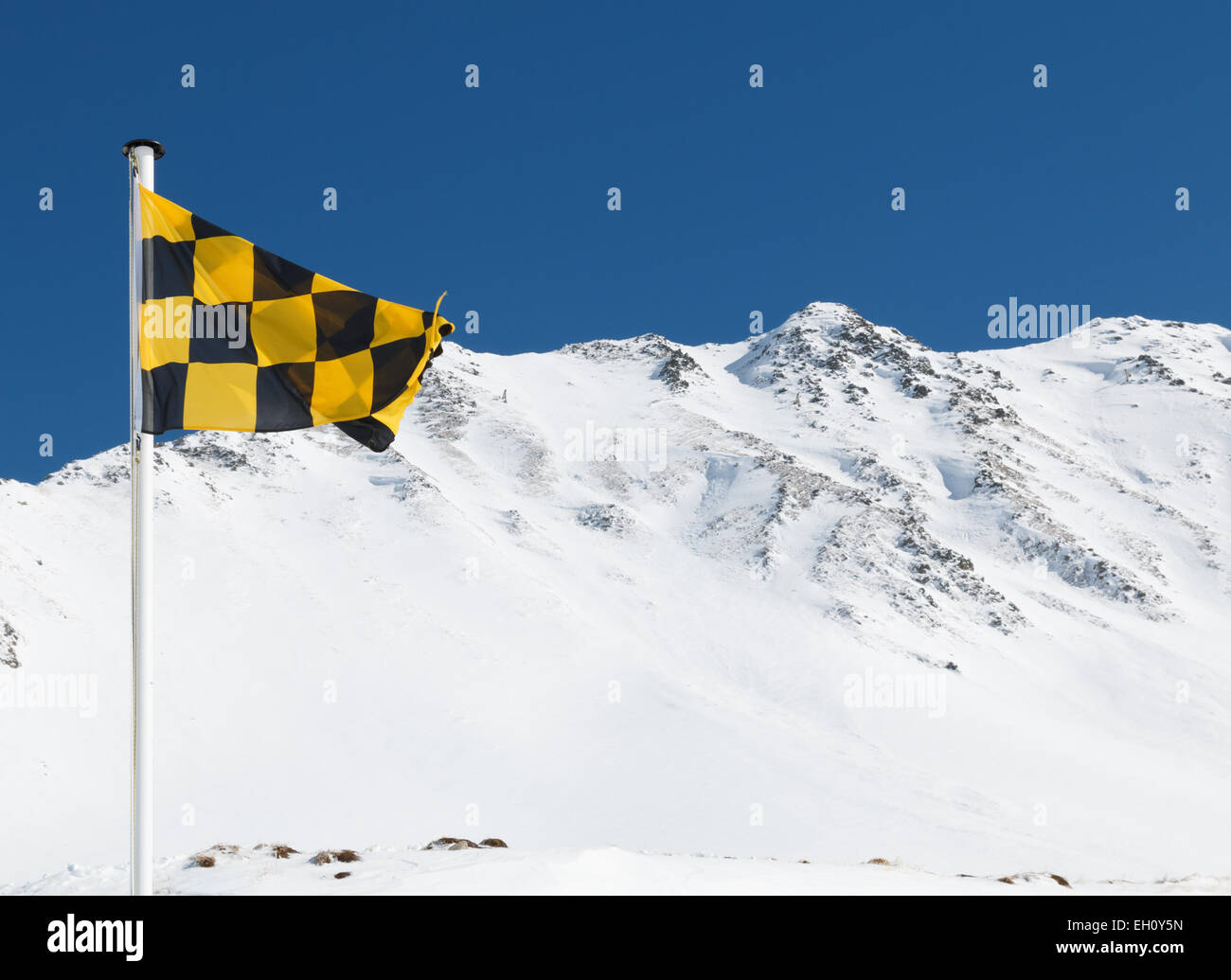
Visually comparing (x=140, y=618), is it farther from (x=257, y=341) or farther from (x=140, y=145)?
(x=140, y=145)

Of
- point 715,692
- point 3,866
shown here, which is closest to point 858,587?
point 715,692

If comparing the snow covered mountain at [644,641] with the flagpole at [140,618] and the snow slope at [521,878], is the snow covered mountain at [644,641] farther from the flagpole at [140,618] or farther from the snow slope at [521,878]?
the flagpole at [140,618]

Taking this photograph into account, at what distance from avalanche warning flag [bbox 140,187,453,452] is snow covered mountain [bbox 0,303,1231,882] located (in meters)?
27.4

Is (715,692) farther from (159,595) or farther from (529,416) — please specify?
(529,416)

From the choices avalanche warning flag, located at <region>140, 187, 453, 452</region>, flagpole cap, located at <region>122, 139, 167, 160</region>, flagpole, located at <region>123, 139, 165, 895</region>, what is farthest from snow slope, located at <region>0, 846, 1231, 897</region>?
flagpole cap, located at <region>122, 139, 167, 160</region>

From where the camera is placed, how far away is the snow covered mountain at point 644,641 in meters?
39.5

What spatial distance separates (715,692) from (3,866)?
3555 cm

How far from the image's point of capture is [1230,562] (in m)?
92.3

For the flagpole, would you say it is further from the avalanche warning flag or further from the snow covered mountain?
the snow covered mountain

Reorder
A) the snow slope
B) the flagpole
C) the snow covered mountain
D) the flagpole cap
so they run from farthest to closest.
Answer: the snow covered mountain
the snow slope
the flagpole cap
the flagpole

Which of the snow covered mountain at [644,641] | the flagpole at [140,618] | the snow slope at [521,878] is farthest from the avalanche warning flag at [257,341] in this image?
the snow covered mountain at [644,641]

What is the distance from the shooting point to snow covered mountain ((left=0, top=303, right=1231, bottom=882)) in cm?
3950

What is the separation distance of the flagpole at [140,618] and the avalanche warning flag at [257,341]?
0.18 meters

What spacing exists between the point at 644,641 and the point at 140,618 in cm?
5464
